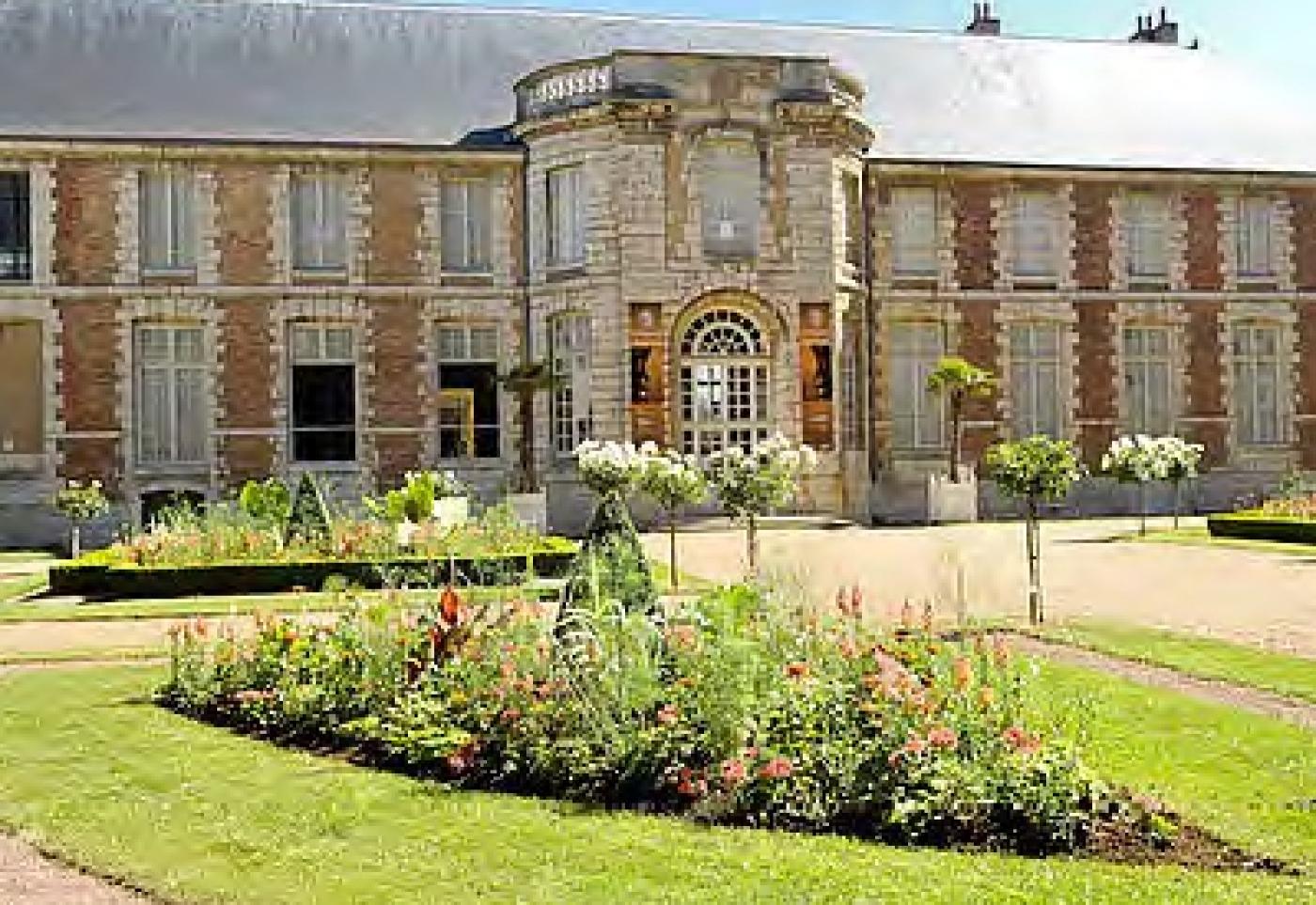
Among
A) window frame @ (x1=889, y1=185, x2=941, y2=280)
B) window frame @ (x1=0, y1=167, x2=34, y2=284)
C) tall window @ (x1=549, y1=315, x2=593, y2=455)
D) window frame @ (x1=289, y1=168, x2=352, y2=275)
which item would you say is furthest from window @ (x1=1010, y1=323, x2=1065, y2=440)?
window frame @ (x1=0, y1=167, x2=34, y2=284)

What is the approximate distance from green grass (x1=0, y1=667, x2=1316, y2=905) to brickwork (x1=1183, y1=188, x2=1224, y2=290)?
20592 millimetres

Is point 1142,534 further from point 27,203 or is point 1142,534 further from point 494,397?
point 27,203

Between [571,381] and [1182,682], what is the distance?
15.2 meters

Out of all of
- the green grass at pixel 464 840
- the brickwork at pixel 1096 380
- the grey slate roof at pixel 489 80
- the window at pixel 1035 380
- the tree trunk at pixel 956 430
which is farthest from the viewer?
the brickwork at pixel 1096 380

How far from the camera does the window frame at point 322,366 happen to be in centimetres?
2281

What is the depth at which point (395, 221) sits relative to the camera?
76.2 feet

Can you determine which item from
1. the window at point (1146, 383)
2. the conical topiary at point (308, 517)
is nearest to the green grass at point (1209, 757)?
the conical topiary at point (308, 517)

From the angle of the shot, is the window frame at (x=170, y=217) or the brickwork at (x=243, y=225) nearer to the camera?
the window frame at (x=170, y=217)

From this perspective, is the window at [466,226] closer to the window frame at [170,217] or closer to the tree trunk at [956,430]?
the window frame at [170,217]

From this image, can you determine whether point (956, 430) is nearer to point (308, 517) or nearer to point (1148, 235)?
point (1148, 235)

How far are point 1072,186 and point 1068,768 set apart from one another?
2175cm

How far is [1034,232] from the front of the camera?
25422mm

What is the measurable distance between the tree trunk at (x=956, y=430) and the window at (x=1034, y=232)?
2.69m

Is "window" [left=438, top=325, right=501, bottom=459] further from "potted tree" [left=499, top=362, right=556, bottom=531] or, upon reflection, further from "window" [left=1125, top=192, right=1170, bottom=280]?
"window" [left=1125, top=192, right=1170, bottom=280]
